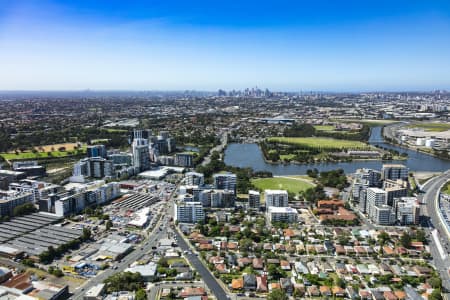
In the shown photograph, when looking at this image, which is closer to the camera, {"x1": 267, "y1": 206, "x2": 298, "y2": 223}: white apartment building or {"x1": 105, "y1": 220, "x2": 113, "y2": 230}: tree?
{"x1": 105, "y1": 220, "x2": 113, "y2": 230}: tree

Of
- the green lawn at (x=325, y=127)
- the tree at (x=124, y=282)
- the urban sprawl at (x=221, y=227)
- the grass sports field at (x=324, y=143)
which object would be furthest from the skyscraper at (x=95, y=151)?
the green lawn at (x=325, y=127)

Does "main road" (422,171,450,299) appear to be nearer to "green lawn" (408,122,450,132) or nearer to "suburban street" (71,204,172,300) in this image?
"suburban street" (71,204,172,300)

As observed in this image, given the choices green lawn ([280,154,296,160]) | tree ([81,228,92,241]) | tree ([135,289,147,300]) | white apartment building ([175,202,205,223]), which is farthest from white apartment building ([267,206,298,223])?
green lawn ([280,154,296,160])

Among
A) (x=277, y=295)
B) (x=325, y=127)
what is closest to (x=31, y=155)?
(x=277, y=295)

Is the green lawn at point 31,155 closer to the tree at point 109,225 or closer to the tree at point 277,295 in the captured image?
the tree at point 109,225

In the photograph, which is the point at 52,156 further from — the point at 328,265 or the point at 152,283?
the point at 328,265

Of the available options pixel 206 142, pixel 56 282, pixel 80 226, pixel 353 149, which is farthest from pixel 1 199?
pixel 353 149
